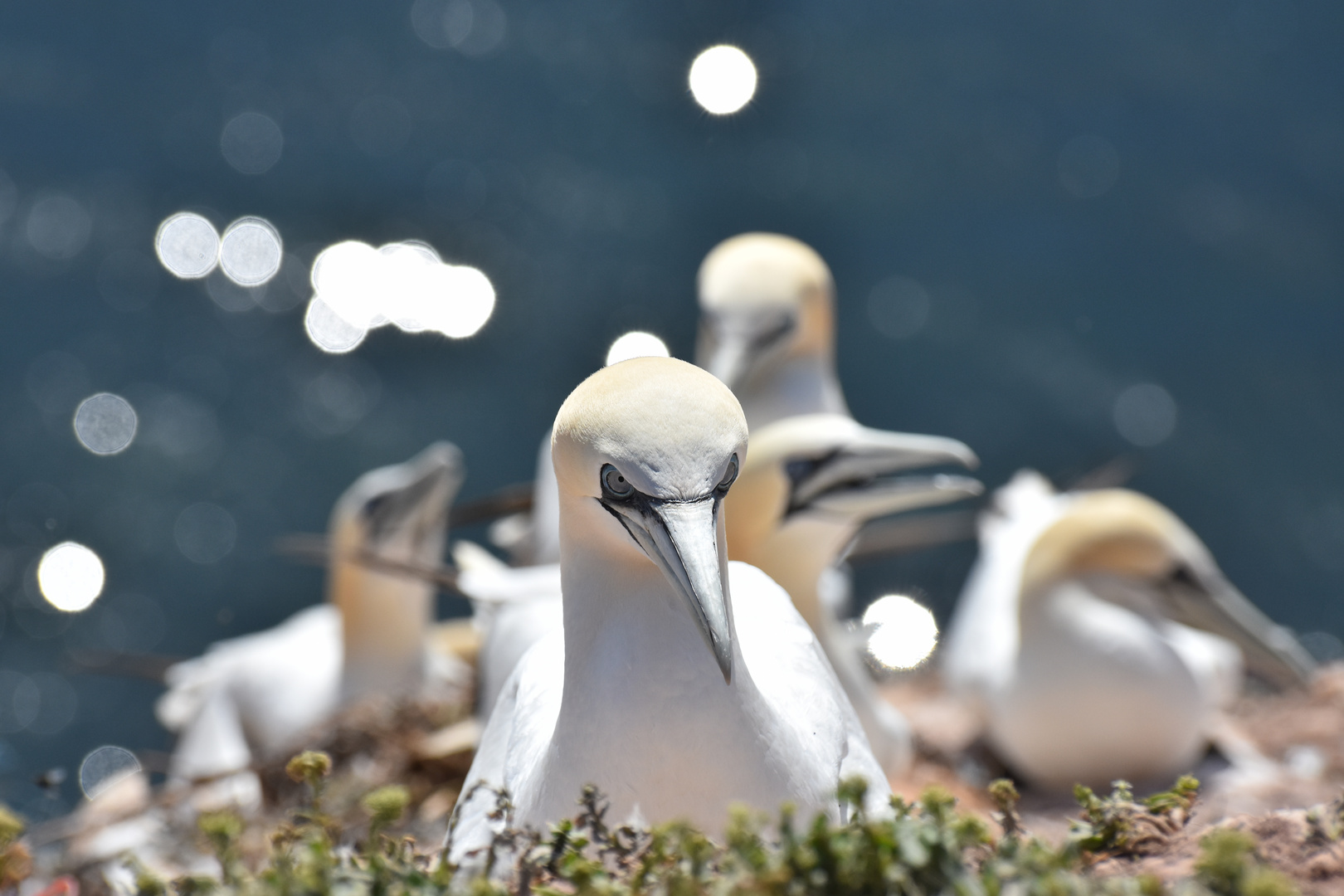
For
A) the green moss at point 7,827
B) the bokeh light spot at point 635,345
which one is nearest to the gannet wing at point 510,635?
the green moss at point 7,827

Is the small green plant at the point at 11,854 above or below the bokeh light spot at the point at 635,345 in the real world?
below

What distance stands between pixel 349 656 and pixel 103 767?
9.76 feet

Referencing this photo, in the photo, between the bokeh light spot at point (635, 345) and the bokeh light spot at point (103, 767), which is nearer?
the bokeh light spot at point (635, 345)

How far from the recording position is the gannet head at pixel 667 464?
212cm

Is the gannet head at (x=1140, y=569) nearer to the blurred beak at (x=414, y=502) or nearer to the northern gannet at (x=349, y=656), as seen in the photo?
the northern gannet at (x=349, y=656)

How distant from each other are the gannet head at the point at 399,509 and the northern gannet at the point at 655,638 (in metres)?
3.25

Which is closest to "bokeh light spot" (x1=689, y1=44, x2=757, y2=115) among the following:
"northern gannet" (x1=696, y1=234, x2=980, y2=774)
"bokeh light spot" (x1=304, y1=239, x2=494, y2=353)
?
"bokeh light spot" (x1=304, y1=239, x2=494, y2=353)

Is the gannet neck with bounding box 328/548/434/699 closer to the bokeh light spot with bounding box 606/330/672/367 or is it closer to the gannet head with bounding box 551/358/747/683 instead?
the bokeh light spot with bounding box 606/330/672/367

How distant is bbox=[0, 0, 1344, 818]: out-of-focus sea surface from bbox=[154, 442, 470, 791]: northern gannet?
235cm

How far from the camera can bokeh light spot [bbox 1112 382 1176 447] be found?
908 cm

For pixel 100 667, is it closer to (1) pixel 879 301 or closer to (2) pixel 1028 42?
(1) pixel 879 301

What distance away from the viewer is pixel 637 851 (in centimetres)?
195

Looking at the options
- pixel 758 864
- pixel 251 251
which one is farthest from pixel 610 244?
pixel 758 864

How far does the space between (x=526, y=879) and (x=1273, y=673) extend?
4105mm
